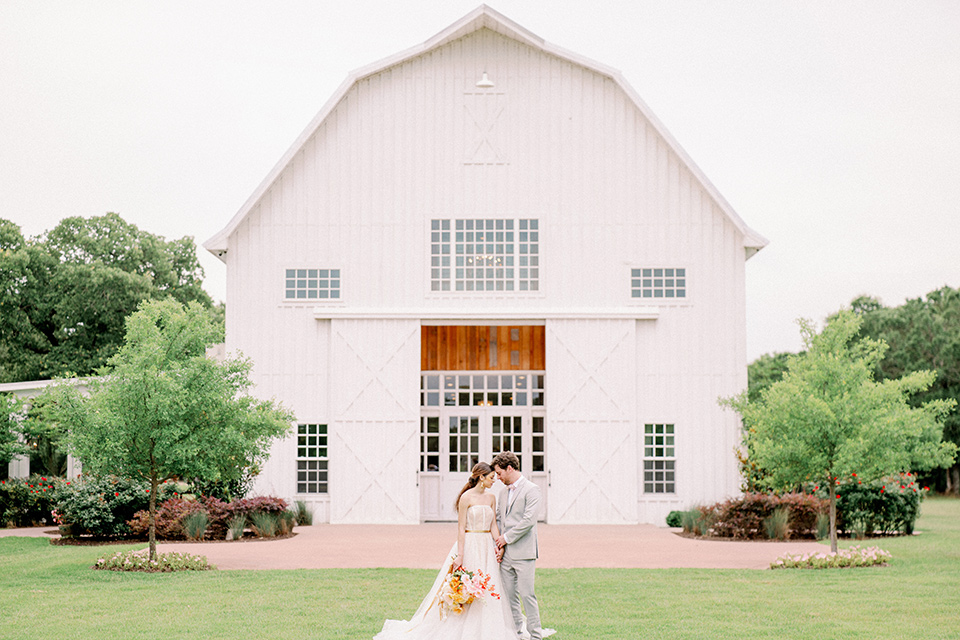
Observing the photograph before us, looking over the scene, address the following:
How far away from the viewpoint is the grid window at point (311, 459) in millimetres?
20781

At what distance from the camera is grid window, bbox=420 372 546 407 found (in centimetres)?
2200

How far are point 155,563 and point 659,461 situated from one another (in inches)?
436

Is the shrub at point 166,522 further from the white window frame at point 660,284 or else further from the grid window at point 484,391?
the white window frame at point 660,284

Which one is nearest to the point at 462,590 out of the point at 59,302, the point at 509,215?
the point at 509,215

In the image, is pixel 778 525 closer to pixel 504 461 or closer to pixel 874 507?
pixel 874 507

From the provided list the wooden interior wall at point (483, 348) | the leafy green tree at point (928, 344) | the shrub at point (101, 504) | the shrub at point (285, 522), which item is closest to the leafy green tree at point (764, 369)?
the leafy green tree at point (928, 344)

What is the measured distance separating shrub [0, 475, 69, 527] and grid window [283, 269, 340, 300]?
6077mm

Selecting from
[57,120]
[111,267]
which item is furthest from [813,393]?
[111,267]

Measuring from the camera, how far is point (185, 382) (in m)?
13.9

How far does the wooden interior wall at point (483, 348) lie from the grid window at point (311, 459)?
10.6ft

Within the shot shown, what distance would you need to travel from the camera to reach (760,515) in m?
17.8

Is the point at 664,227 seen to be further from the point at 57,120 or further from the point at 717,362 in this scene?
the point at 57,120

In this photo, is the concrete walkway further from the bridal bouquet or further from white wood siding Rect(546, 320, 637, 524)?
the bridal bouquet

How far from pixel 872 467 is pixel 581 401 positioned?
7674 millimetres
